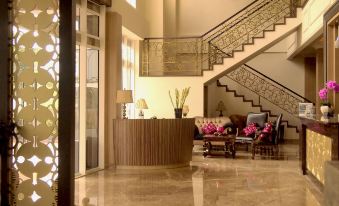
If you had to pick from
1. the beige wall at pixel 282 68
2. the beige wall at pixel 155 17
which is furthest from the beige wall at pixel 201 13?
the beige wall at pixel 282 68

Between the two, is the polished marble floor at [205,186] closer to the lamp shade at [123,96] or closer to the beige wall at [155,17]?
the lamp shade at [123,96]

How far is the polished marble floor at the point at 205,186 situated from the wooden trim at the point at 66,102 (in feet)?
8.66

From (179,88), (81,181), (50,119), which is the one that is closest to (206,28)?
A: (179,88)

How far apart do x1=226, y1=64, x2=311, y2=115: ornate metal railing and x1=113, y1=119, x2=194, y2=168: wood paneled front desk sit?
8.10 meters

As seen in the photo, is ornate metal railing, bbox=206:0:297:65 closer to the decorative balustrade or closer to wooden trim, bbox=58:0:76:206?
the decorative balustrade

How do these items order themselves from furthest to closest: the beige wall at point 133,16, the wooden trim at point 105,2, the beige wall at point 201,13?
the beige wall at point 201,13 → the beige wall at point 133,16 → the wooden trim at point 105,2

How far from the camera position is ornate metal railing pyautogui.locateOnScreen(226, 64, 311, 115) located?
54.9 ft

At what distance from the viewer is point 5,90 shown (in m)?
3.37

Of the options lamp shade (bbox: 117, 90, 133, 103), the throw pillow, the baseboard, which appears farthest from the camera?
the baseboard

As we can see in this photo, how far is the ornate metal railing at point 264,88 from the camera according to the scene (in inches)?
659

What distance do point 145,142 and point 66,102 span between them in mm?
5657

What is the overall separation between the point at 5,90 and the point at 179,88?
9999mm

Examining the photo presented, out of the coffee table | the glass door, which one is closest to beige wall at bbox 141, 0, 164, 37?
the coffee table

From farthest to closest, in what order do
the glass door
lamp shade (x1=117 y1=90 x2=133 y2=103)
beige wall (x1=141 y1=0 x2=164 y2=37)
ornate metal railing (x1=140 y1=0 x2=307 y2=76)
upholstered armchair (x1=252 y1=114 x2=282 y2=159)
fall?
beige wall (x1=141 y1=0 x2=164 y2=37) → ornate metal railing (x1=140 y1=0 x2=307 y2=76) → upholstered armchair (x1=252 y1=114 x2=282 y2=159) → lamp shade (x1=117 y1=90 x2=133 y2=103) → the glass door
